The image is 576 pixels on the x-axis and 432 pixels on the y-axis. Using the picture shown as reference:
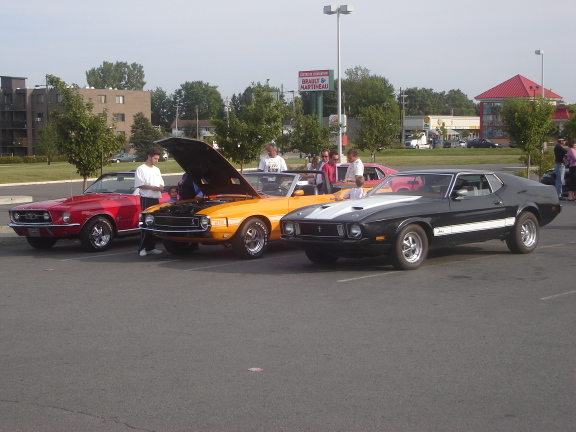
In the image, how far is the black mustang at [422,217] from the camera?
396 inches

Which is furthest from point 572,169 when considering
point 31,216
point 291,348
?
point 291,348

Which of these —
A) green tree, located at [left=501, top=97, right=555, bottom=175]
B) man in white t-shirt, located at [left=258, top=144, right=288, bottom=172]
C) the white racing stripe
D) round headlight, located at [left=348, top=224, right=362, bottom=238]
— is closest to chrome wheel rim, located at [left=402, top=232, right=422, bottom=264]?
the white racing stripe

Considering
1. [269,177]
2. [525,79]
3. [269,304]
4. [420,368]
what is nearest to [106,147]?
[269,177]

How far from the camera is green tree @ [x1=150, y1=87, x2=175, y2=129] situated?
540 feet

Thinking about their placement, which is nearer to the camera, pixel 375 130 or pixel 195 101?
pixel 375 130

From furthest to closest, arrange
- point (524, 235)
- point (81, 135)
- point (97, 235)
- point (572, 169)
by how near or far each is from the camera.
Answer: point (572, 169) < point (81, 135) < point (97, 235) < point (524, 235)

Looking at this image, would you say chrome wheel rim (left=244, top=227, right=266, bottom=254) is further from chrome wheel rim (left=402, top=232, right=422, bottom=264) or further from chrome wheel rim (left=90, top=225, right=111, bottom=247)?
chrome wheel rim (left=90, top=225, right=111, bottom=247)

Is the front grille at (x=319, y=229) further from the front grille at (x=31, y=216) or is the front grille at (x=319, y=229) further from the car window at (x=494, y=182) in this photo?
the front grille at (x=31, y=216)

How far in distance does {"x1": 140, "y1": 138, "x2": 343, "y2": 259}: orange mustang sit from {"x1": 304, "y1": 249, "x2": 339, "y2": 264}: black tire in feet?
3.79

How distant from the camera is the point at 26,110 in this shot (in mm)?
98000

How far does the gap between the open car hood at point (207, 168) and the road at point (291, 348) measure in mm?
2115

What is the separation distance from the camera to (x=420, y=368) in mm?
5707

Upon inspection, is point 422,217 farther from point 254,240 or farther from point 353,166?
point 353,166

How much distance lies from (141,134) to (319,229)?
87242mm
